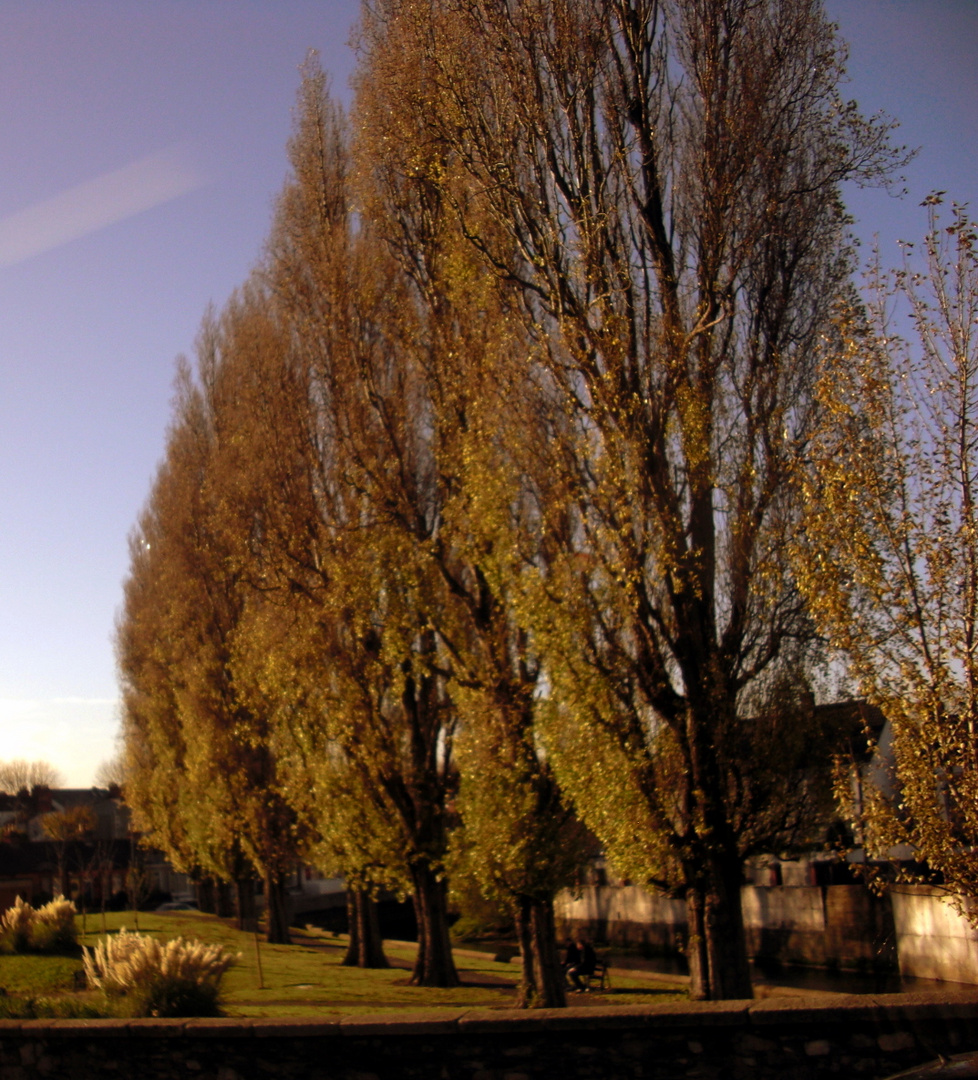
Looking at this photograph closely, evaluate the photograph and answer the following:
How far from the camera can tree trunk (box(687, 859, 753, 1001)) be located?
12203mm

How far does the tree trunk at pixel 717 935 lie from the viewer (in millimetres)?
12203

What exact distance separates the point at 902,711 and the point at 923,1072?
477 centimetres

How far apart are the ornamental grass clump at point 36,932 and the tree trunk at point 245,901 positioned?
7.20 meters

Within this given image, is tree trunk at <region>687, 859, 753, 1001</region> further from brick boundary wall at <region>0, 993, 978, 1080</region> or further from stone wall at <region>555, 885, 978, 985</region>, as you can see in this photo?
brick boundary wall at <region>0, 993, 978, 1080</region>

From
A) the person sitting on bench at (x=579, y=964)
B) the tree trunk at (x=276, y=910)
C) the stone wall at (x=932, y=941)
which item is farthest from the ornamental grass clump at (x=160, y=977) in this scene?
the tree trunk at (x=276, y=910)

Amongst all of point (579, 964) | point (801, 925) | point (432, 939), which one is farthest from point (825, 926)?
point (432, 939)

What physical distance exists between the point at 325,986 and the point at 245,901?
47.1 ft

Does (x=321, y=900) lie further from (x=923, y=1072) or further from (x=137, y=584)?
(x=923, y=1072)

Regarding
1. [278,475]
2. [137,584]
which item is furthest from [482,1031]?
[137,584]

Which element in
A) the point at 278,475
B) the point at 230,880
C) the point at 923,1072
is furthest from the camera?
the point at 230,880

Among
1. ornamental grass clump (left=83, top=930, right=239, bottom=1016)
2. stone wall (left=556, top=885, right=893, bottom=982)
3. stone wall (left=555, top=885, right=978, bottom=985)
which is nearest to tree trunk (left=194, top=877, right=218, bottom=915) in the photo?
stone wall (left=555, top=885, right=978, bottom=985)

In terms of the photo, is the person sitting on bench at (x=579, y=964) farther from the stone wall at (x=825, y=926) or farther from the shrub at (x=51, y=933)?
the shrub at (x=51, y=933)

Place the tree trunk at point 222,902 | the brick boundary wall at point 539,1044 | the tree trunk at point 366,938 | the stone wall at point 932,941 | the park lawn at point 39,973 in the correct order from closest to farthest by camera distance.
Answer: the brick boundary wall at point 539,1044 → the park lawn at point 39,973 → the stone wall at point 932,941 → the tree trunk at point 366,938 → the tree trunk at point 222,902

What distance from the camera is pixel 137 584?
40.1 meters
